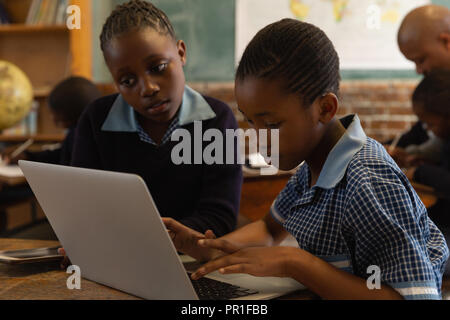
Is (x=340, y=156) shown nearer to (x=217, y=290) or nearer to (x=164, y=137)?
(x=217, y=290)

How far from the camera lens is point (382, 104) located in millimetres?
3484

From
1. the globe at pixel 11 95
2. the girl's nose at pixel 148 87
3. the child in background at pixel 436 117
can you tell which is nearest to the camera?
the girl's nose at pixel 148 87

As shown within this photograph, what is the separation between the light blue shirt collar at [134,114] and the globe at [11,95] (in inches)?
74.4

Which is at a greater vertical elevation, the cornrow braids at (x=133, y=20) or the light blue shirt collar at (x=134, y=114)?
the cornrow braids at (x=133, y=20)

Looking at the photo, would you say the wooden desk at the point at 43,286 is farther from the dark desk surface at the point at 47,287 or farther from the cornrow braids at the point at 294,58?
the cornrow braids at the point at 294,58

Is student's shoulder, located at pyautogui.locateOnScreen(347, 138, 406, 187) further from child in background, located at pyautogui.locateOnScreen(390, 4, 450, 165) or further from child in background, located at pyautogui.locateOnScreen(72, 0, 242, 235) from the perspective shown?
child in background, located at pyautogui.locateOnScreen(390, 4, 450, 165)

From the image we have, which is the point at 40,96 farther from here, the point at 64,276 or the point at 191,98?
the point at 64,276

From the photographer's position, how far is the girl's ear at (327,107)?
0.84m

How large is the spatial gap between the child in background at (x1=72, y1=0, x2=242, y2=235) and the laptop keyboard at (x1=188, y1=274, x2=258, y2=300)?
1.16 feet

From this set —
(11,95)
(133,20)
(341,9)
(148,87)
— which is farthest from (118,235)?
(341,9)

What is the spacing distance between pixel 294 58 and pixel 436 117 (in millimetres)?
1433

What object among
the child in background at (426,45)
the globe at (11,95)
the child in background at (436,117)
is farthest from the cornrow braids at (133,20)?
the globe at (11,95)

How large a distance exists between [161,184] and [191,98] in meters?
0.23
